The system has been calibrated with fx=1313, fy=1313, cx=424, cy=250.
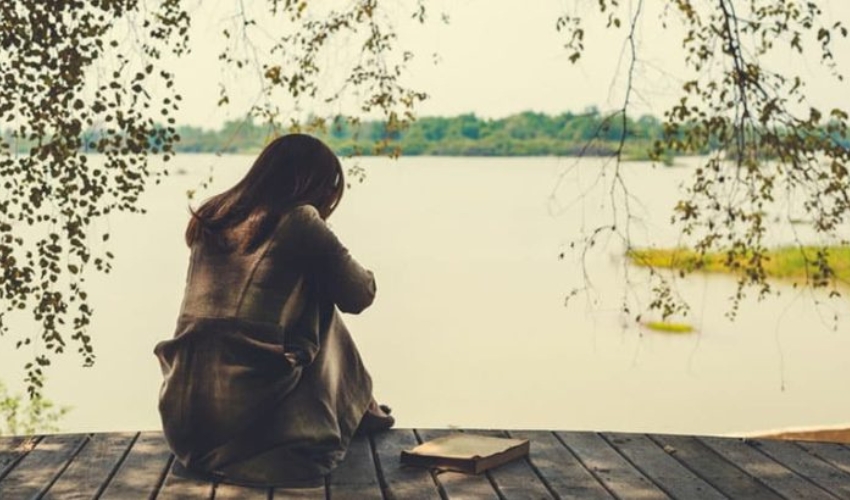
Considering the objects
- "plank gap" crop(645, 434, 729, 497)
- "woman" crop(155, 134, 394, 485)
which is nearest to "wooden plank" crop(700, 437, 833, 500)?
"plank gap" crop(645, 434, 729, 497)

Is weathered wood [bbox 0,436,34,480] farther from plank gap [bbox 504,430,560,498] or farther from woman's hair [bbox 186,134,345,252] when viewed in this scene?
plank gap [bbox 504,430,560,498]

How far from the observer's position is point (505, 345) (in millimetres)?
15680

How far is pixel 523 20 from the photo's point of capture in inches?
313

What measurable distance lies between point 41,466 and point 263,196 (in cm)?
117

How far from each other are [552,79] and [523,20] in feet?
6.23

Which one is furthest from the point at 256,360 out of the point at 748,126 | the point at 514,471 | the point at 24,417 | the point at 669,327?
the point at 669,327

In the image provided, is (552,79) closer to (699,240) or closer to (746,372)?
(699,240)

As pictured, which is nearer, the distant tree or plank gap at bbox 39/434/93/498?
plank gap at bbox 39/434/93/498

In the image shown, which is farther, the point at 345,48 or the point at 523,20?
the point at 523,20

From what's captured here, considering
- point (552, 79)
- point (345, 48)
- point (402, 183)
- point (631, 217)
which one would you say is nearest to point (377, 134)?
point (345, 48)

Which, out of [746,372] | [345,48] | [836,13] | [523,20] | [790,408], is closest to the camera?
[836,13]

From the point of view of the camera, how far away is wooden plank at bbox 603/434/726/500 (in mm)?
4125

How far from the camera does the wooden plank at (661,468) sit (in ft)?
13.5

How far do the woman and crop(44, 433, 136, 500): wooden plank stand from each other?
270 mm
